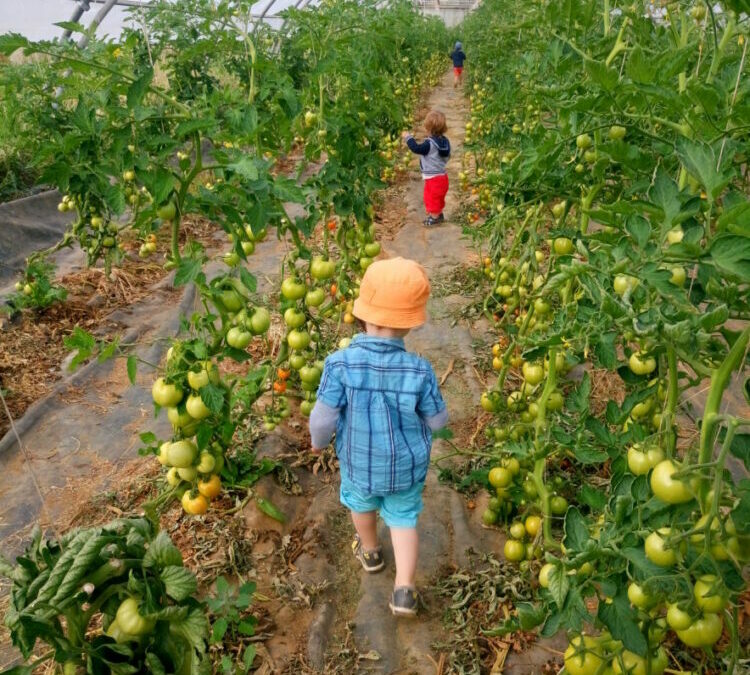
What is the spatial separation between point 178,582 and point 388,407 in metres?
0.79

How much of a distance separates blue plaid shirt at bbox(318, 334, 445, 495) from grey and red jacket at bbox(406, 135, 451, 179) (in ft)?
13.6

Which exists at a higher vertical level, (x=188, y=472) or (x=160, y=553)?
(x=160, y=553)

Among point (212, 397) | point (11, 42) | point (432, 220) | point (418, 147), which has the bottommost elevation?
point (432, 220)

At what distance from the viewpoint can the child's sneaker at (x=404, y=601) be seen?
6.47 ft

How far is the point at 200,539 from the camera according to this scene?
87.0 inches

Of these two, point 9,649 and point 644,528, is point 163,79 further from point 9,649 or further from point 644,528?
point 644,528

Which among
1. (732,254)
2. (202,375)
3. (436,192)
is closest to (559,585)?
(732,254)

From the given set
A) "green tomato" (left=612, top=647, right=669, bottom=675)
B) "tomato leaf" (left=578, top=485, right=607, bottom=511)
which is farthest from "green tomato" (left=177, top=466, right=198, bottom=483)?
"green tomato" (left=612, top=647, right=669, bottom=675)

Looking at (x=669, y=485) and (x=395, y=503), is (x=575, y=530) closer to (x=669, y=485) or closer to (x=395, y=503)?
(x=669, y=485)

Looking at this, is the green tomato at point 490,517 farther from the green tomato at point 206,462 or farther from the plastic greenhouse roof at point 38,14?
the plastic greenhouse roof at point 38,14

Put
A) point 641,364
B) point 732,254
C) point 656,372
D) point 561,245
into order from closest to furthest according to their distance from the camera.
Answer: point 732,254
point 641,364
point 656,372
point 561,245

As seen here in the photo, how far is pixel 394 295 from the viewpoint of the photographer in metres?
1.67

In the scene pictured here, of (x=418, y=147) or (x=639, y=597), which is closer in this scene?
(x=639, y=597)

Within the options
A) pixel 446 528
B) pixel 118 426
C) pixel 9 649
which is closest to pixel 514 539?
pixel 446 528
